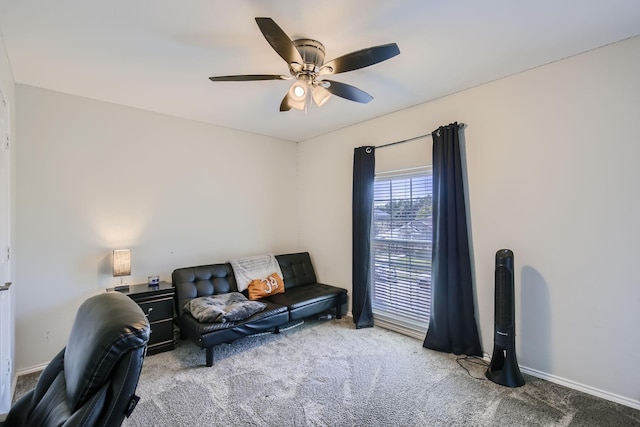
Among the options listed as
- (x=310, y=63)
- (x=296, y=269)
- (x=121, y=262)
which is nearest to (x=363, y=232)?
(x=296, y=269)

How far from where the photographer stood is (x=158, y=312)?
303cm

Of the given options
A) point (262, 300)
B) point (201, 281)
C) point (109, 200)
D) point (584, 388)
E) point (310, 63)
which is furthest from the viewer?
point (262, 300)

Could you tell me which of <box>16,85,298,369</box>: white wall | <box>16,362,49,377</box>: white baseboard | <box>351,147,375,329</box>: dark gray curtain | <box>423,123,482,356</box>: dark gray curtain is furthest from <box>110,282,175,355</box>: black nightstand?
<box>423,123,482,356</box>: dark gray curtain

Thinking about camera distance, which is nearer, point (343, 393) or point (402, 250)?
point (343, 393)

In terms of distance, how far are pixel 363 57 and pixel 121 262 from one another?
2943 mm

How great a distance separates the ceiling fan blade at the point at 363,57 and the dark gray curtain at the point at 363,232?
1.81 m

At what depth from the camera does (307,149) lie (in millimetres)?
4730

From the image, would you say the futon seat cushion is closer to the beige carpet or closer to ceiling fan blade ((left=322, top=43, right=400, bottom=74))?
the beige carpet

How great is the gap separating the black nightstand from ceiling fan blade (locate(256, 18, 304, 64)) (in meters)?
2.55

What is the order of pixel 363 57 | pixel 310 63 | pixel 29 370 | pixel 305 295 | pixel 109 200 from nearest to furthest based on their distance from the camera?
1. pixel 363 57
2. pixel 310 63
3. pixel 29 370
4. pixel 109 200
5. pixel 305 295

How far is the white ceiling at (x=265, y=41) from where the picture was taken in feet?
5.88

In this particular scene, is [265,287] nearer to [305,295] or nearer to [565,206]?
[305,295]

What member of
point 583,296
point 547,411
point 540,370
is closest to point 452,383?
point 547,411

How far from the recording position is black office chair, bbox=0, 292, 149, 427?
2.89 feet
